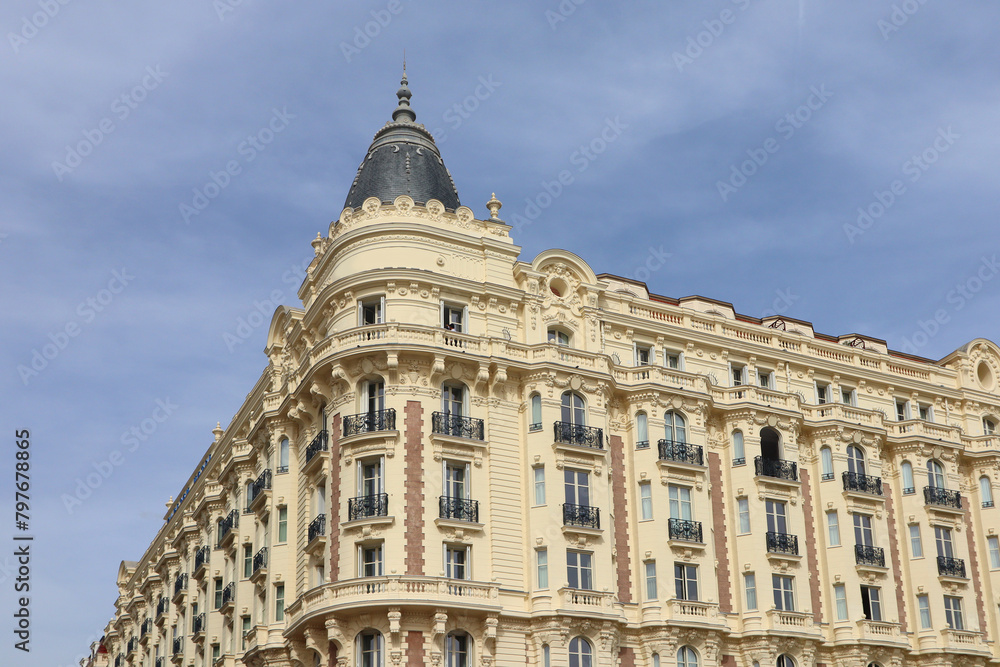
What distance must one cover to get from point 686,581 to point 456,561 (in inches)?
437

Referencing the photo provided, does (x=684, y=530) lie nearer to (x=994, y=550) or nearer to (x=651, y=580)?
(x=651, y=580)

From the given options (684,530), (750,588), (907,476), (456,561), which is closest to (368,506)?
(456,561)

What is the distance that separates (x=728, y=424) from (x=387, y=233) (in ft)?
62.5

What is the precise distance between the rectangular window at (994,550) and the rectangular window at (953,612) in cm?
385

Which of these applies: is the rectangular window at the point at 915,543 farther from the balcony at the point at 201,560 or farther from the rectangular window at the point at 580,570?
the balcony at the point at 201,560

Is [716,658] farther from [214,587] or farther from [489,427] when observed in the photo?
[214,587]

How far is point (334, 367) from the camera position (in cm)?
5144

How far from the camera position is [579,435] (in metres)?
52.5

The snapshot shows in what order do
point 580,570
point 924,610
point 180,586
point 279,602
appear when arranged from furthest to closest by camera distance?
point 180,586 → point 924,610 → point 279,602 → point 580,570

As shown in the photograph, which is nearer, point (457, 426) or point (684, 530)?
point (457, 426)

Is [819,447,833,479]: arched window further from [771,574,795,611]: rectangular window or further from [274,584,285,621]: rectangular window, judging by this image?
[274,584,285,621]: rectangular window

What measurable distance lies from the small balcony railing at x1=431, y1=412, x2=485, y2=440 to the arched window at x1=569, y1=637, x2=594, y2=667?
372 inches

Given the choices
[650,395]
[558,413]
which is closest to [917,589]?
[650,395]

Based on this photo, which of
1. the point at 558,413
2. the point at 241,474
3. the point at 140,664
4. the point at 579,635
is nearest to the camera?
the point at 579,635
